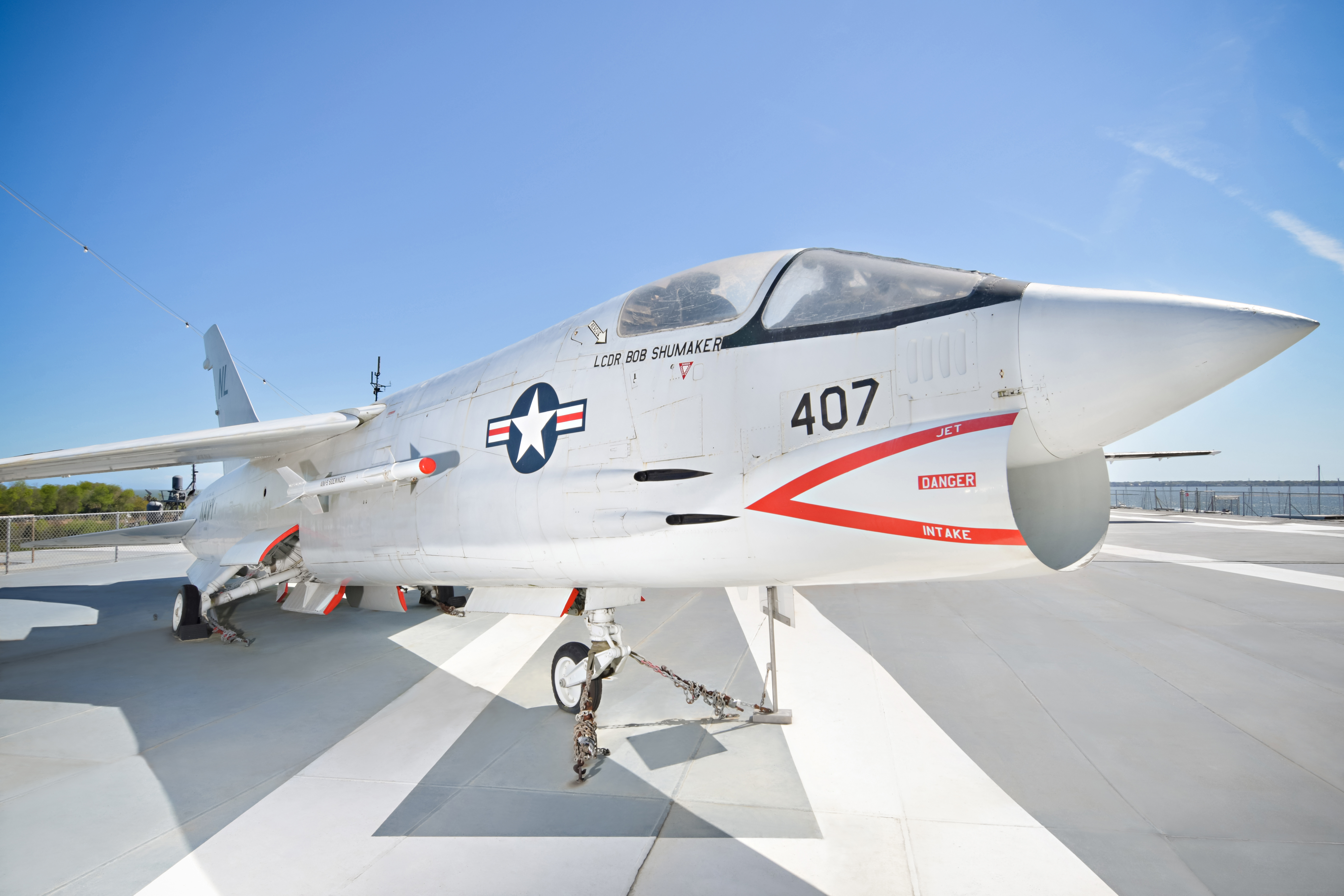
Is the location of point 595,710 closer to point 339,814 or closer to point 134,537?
point 339,814

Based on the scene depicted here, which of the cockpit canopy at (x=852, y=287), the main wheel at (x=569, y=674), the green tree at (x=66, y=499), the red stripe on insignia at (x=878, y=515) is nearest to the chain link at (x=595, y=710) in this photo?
the main wheel at (x=569, y=674)

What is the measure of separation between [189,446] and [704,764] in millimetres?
6382

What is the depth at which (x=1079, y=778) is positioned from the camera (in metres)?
3.66

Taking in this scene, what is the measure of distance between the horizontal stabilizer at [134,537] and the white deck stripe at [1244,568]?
14865 millimetres

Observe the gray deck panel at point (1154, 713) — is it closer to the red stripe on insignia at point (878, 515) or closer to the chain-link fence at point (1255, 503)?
the red stripe on insignia at point (878, 515)

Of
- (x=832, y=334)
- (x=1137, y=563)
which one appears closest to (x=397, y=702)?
(x=832, y=334)

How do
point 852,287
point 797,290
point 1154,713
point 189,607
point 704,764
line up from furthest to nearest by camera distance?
1. point 189,607
2. point 1154,713
3. point 704,764
4. point 797,290
5. point 852,287

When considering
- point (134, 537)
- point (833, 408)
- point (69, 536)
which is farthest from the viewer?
point (69, 536)

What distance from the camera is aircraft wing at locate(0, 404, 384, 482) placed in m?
6.26

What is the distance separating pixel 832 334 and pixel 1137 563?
44.5ft

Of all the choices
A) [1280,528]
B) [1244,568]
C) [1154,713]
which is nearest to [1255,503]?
[1280,528]

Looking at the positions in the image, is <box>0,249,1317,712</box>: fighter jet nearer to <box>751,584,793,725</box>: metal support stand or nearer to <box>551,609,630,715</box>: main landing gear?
<box>551,609,630,715</box>: main landing gear

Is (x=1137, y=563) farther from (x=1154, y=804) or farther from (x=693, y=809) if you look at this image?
(x=693, y=809)

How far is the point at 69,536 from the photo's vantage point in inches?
860
